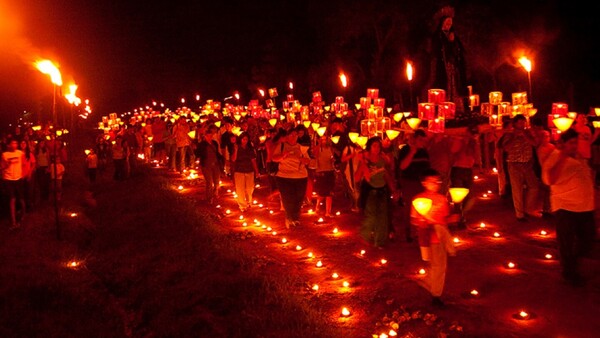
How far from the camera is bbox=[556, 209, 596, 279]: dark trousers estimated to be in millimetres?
6434

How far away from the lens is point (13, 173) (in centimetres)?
1084

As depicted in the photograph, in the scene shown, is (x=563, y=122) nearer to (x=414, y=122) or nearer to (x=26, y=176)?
(x=414, y=122)

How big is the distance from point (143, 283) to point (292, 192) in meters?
3.00

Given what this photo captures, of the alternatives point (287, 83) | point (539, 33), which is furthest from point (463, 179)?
point (287, 83)

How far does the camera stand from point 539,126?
361 inches

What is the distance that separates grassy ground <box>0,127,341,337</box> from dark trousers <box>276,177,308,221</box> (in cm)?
117

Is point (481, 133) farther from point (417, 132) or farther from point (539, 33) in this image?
point (539, 33)

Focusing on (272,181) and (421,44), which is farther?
(421,44)

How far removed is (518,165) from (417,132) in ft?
6.34

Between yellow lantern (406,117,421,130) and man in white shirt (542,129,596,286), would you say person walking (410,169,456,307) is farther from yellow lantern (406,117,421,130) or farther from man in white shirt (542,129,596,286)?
yellow lantern (406,117,421,130)

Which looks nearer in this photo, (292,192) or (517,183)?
(517,183)

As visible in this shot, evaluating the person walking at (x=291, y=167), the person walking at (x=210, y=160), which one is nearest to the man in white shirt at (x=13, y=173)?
the person walking at (x=210, y=160)

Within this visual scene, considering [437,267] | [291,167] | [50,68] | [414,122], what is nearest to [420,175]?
[437,267]

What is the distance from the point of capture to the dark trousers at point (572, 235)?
21.1 feet
